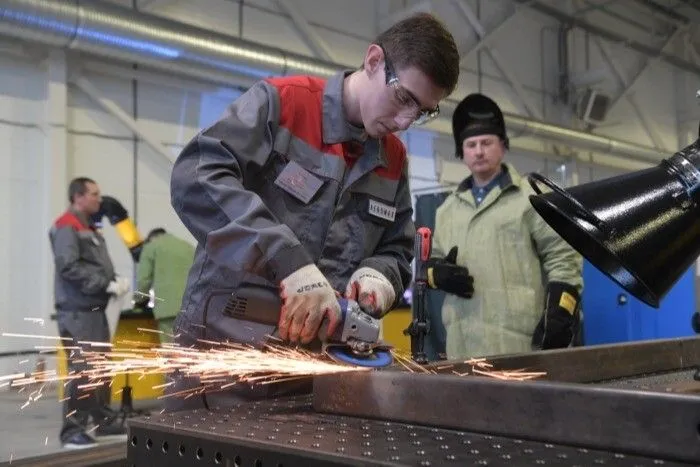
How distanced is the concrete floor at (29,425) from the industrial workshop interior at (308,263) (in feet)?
0.10

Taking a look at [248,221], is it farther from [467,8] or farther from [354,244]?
[467,8]

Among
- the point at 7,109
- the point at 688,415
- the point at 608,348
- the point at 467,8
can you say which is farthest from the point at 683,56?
the point at 688,415

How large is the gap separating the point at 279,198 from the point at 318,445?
81 centimetres

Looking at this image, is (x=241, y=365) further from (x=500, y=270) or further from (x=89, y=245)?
(x=89, y=245)

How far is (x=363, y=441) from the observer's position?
0.97m

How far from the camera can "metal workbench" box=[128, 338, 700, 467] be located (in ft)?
2.87

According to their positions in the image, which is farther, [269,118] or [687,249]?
[269,118]

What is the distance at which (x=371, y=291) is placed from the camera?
5.17 ft

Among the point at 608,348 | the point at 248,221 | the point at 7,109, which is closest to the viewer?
the point at 248,221

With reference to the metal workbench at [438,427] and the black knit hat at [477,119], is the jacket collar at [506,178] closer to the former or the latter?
the black knit hat at [477,119]

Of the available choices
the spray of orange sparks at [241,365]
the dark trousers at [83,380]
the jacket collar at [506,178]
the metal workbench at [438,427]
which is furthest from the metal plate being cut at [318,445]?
the dark trousers at [83,380]

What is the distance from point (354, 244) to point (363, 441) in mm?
824

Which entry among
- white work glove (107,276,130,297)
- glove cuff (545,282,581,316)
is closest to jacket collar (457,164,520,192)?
glove cuff (545,282,581,316)

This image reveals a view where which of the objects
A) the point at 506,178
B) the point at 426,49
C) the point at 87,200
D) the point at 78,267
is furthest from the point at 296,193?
the point at 87,200
